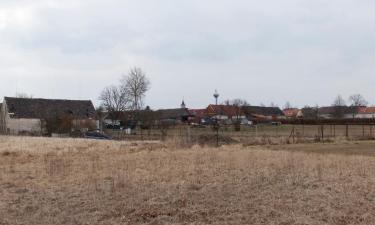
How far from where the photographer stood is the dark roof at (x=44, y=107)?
96.1m

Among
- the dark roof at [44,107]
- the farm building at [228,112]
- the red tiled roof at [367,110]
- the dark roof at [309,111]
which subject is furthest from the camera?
the red tiled roof at [367,110]

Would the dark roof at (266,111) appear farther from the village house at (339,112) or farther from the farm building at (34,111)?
the farm building at (34,111)

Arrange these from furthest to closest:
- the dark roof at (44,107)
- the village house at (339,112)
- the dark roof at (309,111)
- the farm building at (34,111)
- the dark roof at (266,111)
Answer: the dark roof at (266,111) < the dark roof at (309,111) < the village house at (339,112) < the dark roof at (44,107) < the farm building at (34,111)

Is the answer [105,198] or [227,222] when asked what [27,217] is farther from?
[227,222]

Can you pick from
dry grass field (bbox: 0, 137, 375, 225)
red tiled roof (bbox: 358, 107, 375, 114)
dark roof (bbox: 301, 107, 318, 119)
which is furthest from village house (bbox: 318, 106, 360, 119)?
dry grass field (bbox: 0, 137, 375, 225)

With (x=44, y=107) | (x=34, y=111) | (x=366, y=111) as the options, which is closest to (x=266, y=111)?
(x=366, y=111)

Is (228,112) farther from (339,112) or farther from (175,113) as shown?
(339,112)

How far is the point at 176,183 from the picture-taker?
562 inches

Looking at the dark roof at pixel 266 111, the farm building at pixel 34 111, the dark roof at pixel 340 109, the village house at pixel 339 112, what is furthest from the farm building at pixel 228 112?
the farm building at pixel 34 111

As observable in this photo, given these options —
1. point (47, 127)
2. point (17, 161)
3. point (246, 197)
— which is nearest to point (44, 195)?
point (246, 197)

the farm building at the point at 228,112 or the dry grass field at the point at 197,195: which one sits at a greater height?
the farm building at the point at 228,112

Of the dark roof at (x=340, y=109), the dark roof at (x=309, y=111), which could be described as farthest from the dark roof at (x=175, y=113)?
the dark roof at (x=340, y=109)

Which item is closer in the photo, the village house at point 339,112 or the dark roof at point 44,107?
the dark roof at point 44,107

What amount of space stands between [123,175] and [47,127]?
60950 millimetres
